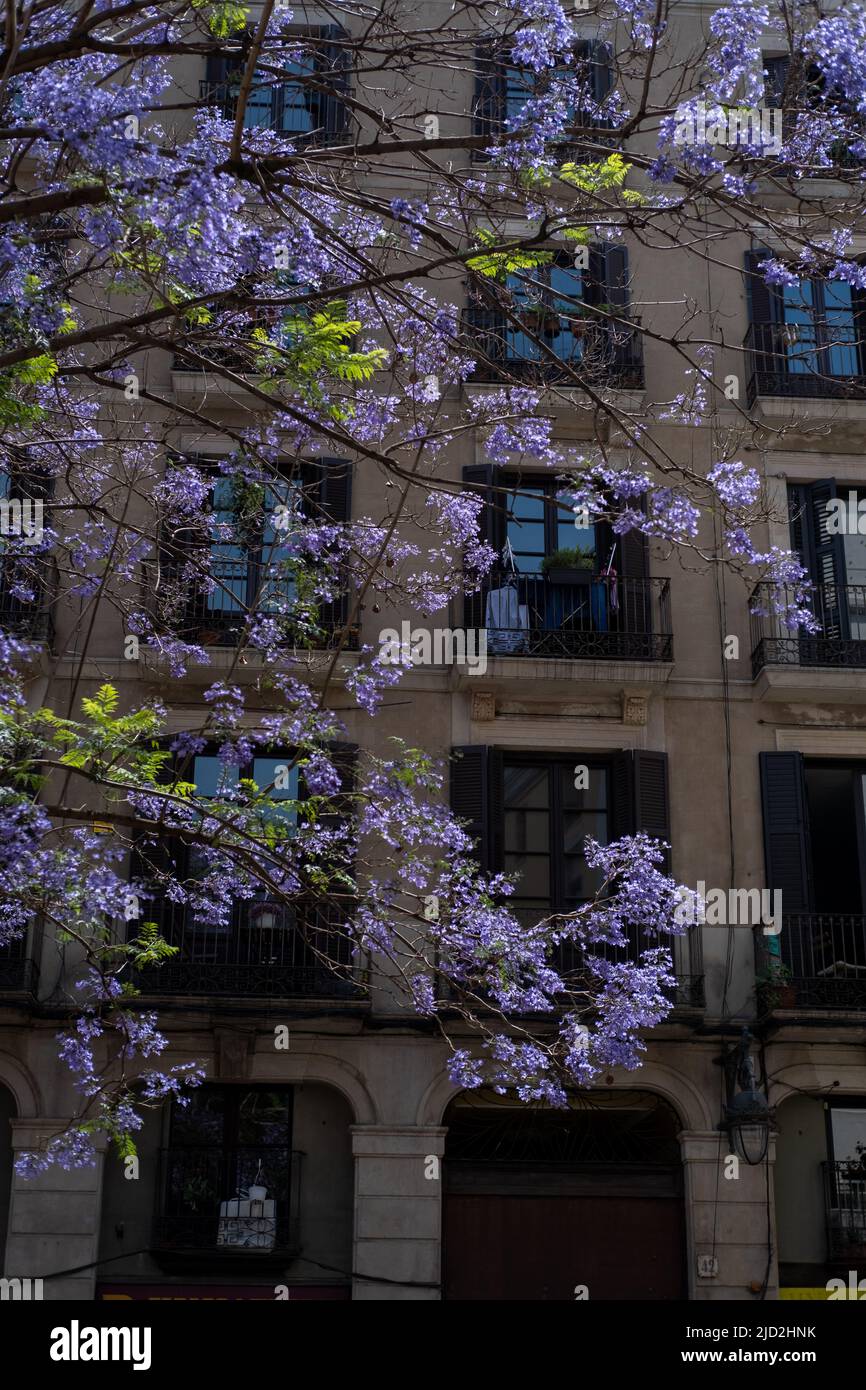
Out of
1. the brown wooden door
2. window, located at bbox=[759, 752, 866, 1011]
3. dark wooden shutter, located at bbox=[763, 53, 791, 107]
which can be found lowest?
the brown wooden door

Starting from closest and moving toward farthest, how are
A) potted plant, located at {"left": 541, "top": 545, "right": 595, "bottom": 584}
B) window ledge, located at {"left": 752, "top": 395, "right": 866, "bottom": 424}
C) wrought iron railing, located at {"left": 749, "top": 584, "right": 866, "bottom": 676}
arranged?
wrought iron railing, located at {"left": 749, "top": 584, "right": 866, "bottom": 676}, potted plant, located at {"left": 541, "top": 545, "right": 595, "bottom": 584}, window ledge, located at {"left": 752, "top": 395, "right": 866, "bottom": 424}

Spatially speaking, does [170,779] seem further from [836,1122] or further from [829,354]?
[829,354]

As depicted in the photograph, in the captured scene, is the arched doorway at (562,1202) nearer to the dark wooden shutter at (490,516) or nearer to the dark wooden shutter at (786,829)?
the dark wooden shutter at (786,829)

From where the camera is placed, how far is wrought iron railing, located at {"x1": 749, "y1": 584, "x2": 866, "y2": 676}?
62.4ft

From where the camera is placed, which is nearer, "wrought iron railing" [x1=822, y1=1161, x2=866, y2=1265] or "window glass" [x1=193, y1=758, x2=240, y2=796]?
"wrought iron railing" [x1=822, y1=1161, x2=866, y2=1265]

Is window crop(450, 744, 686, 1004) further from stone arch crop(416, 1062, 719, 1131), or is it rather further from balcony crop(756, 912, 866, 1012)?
stone arch crop(416, 1062, 719, 1131)

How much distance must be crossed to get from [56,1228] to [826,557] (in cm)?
1141

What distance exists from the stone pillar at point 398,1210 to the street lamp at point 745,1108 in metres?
3.06

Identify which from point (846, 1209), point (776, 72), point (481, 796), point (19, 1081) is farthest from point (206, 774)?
point (776, 72)

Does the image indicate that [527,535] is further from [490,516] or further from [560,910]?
[560,910]

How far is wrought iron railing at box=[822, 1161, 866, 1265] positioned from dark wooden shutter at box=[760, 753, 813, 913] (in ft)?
9.23

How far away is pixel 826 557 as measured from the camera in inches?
778

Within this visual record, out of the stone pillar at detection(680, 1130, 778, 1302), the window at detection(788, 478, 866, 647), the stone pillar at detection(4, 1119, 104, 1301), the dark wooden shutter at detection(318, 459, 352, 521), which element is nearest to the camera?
the stone pillar at detection(4, 1119, 104, 1301)

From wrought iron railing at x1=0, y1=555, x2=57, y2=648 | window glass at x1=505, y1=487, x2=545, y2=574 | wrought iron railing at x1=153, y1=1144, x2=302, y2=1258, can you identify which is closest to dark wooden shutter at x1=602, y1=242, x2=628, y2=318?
window glass at x1=505, y1=487, x2=545, y2=574
